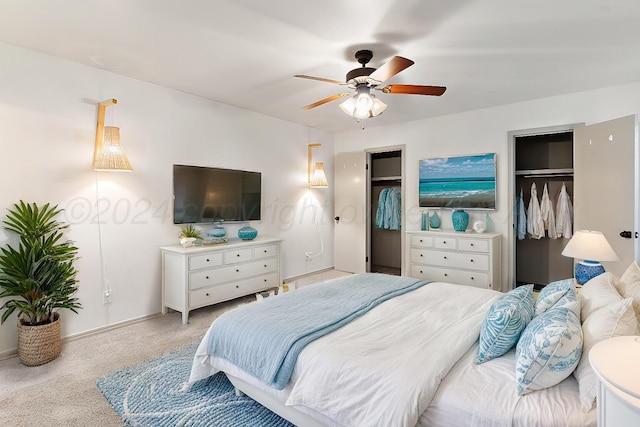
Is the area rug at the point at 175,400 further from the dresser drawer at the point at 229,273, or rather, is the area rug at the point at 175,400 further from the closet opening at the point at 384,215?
the closet opening at the point at 384,215

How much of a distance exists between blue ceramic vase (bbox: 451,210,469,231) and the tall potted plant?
4317 millimetres

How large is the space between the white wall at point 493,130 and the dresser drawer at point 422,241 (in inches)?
17.0

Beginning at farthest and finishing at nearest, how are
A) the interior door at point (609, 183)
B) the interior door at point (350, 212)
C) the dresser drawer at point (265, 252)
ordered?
the interior door at point (350, 212), the dresser drawer at point (265, 252), the interior door at point (609, 183)

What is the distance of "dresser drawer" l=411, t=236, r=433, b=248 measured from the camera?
15.1 ft

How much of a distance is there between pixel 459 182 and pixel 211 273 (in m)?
3.46

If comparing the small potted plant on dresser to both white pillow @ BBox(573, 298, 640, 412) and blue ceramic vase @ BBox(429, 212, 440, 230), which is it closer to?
blue ceramic vase @ BBox(429, 212, 440, 230)

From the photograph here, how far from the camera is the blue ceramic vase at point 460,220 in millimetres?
4543

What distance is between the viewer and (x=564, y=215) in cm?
430

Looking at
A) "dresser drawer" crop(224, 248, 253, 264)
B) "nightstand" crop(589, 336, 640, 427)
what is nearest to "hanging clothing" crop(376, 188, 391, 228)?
"dresser drawer" crop(224, 248, 253, 264)

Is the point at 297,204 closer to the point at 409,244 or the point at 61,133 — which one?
the point at 409,244

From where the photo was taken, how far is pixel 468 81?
347 centimetres

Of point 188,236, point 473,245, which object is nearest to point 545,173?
point 473,245

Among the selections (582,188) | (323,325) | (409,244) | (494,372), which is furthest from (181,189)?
(582,188)

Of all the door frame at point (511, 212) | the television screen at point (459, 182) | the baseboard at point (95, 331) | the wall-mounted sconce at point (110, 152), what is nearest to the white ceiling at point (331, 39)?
the wall-mounted sconce at point (110, 152)
